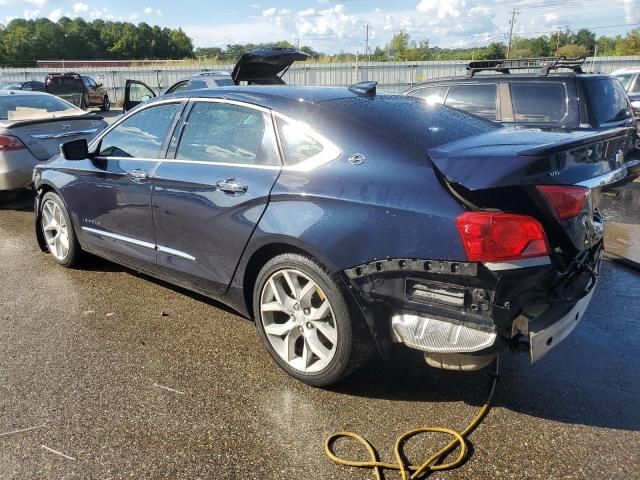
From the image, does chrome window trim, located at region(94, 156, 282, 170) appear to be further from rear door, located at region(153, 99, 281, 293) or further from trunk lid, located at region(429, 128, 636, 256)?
trunk lid, located at region(429, 128, 636, 256)

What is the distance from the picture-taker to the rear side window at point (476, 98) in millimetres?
6785

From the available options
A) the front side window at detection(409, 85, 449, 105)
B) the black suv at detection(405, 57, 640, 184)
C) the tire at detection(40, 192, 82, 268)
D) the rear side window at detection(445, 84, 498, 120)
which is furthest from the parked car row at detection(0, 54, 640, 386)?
the front side window at detection(409, 85, 449, 105)

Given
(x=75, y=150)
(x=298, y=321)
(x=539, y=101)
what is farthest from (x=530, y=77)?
(x=75, y=150)

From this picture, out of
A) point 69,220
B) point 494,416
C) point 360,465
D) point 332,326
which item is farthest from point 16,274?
point 494,416

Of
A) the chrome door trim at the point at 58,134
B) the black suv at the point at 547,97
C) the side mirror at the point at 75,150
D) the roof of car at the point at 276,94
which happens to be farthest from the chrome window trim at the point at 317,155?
the chrome door trim at the point at 58,134

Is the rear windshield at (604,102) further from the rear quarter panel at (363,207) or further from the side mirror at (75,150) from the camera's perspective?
the side mirror at (75,150)

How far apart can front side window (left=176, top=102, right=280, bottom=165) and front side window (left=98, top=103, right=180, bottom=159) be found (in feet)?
0.86

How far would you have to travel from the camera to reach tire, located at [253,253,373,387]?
282 cm

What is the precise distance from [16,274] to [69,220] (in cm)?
74

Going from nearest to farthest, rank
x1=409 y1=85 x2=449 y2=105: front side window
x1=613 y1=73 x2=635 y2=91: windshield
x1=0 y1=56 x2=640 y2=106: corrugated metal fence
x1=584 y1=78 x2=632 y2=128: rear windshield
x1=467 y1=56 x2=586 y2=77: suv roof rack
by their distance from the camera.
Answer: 1. x1=584 y1=78 x2=632 y2=128: rear windshield
2. x1=467 y1=56 x2=586 y2=77: suv roof rack
3. x1=409 y1=85 x2=449 y2=105: front side window
4. x1=613 y1=73 x2=635 y2=91: windshield
5. x1=0 y1=56 x2=640 y2=106: corrugated metal fence

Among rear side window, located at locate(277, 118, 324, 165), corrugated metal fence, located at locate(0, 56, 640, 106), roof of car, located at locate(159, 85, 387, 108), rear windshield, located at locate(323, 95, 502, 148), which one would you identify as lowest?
rear side window, located at locate(277, 118, 324, 165)

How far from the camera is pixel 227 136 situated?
3.52 meters

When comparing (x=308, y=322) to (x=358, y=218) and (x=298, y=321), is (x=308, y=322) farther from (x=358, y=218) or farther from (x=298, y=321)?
(x=358, y=218)

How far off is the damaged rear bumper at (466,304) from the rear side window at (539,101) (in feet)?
12.9
